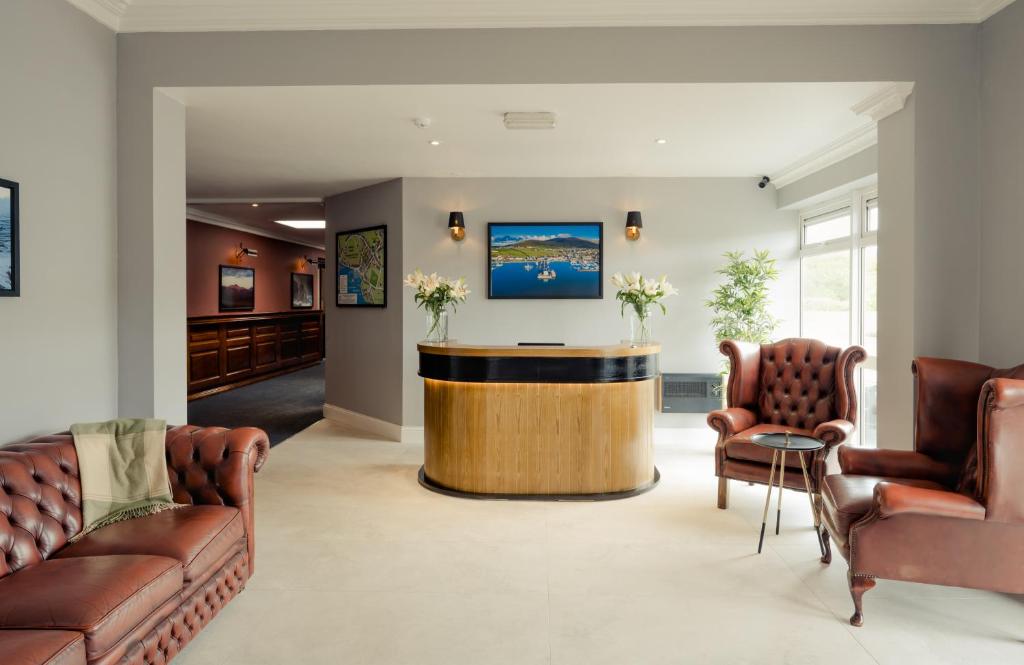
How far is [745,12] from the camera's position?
11.3 feet

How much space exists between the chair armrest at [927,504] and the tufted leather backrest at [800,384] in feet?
5.27

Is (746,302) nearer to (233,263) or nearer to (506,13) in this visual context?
(506,13)

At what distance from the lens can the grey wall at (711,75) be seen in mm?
3434

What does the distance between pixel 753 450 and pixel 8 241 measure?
13.8 feet

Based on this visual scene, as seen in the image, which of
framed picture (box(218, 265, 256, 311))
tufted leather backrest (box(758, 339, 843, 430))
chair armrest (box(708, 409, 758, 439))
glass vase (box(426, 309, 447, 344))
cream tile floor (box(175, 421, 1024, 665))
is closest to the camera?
cream tile floor (box(175, 421, 1024, 665))

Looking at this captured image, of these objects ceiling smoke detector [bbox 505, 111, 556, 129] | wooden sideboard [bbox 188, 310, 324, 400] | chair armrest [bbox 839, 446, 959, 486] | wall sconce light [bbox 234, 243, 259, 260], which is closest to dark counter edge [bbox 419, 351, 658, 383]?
chair armrest [bbox 839, 446, 959, 486]

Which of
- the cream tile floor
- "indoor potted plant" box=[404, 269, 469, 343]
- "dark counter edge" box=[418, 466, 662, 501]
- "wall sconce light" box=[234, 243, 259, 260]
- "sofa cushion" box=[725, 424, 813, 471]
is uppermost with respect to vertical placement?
"wall sconce light" box=[234, 243, 259, 260]

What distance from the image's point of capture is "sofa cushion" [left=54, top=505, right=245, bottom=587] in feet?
7.54

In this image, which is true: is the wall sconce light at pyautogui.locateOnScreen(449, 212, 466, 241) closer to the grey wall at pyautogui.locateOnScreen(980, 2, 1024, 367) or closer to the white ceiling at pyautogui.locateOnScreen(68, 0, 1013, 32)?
the white ceiling at pyautogui.locateOnScreen(68, 0, 1013, 32)

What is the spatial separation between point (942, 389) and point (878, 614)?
118cm

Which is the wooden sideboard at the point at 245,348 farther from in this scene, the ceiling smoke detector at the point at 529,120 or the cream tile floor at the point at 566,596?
the ceiling smoke detector at the point at 529,120

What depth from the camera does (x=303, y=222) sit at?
32.2 ft

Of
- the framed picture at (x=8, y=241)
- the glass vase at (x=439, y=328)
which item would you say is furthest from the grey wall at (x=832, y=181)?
the framed picture at (x=8, y=241)

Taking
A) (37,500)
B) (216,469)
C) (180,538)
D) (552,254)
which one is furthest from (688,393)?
(37,500)
